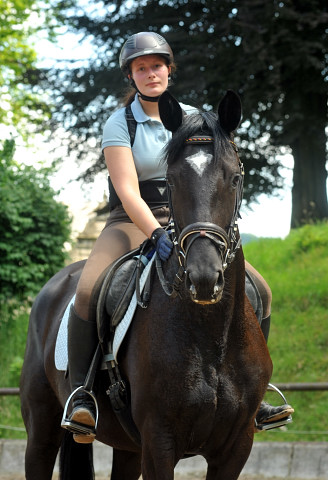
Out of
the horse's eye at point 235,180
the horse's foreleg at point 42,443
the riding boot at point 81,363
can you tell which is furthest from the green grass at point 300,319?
the horse's eye at point 235,180

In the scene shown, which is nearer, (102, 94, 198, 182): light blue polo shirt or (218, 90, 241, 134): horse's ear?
(218, 90, 241, 134): horse's ear

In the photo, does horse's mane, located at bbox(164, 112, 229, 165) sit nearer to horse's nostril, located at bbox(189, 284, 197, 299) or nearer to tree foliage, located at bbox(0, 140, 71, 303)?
horse's nostril, located at bbox(189, 284, 197, 299)

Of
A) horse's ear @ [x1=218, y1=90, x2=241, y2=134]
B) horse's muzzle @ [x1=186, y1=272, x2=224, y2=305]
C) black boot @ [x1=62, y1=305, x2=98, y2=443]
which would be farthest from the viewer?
black boot @ [x1=62, y1=305, x2=98, y2=443]

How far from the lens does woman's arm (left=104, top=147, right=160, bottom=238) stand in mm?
4137

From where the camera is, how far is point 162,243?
391 cm

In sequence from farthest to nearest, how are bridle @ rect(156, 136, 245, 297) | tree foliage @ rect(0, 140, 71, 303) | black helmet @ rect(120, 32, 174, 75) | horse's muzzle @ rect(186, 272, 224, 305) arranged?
tree foliage @ rect(0, 140, 71, 303)
black helmet @ rect(120, 32, 174, 75)
bridle @ rect(156, 136, 245, 297)
horse's muzzle @ rect(186, 272, 224, 305)

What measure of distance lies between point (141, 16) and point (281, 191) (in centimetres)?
546

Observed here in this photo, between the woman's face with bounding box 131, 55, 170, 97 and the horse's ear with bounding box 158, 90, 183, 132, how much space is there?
3.10 feet

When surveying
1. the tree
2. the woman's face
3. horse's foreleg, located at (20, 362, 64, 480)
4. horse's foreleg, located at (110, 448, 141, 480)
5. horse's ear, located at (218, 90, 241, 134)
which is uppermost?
the tree

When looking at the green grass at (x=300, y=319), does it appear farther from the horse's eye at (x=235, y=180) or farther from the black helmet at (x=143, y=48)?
the horse's eye at (x=235, y=180)

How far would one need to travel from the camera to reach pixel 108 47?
17.7 metres

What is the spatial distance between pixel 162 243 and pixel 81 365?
3.45 feet

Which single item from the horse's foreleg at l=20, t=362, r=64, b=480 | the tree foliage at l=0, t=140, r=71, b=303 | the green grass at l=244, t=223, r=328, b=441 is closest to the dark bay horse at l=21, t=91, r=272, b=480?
the horse's foreleg at l=20, t=362, r=64, b=480

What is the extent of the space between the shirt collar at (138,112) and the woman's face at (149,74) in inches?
4.1
